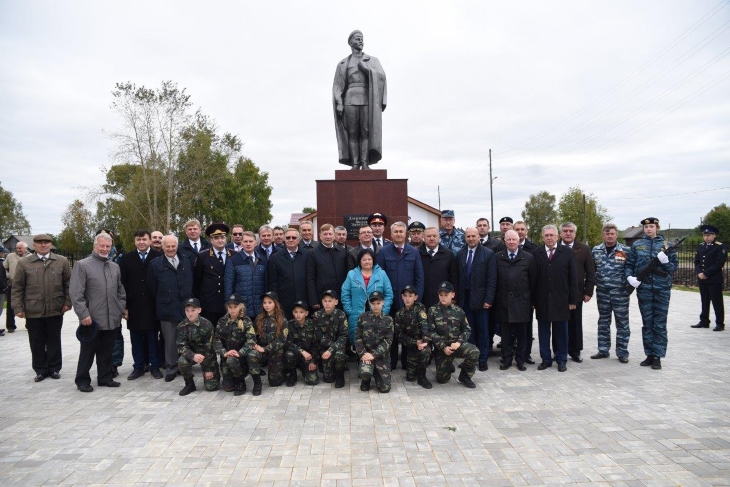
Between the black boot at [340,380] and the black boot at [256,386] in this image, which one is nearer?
the black boot at [256,386]

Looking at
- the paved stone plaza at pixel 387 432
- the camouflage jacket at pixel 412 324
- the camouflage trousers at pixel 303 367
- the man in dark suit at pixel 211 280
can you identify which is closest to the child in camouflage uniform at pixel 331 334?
the camouflage trousers at pixel 303 367

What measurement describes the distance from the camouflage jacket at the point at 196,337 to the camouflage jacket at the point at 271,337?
532 mm

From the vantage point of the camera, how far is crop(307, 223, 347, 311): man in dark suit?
5785 mm

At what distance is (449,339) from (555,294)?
1602mm

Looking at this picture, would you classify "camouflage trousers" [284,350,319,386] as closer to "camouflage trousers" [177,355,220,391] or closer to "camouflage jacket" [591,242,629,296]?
"camouflage trousers" [177,355,220,391]

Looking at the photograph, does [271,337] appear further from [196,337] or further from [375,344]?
[375,344]

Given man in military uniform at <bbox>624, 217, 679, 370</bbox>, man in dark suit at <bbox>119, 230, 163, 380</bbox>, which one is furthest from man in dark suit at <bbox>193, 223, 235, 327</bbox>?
man in military uniform at <bbox>624, 217, 679, 370</bbox>

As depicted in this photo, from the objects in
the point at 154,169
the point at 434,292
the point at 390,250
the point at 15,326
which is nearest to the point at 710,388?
the point at 434,292

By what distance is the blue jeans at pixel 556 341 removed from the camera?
590 centimetres

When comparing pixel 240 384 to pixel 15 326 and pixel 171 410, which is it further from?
pixel 15 326

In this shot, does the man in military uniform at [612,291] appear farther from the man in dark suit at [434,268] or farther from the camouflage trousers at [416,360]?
the camouflage trousers at [416,360]

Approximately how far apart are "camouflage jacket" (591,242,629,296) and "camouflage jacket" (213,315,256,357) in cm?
465

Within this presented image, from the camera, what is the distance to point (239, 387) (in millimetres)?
5039

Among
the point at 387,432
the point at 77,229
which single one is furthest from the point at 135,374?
the point at 77,229
